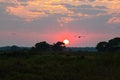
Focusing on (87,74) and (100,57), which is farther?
(100,57)

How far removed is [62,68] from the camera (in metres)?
29.9

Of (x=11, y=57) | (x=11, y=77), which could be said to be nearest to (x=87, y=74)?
(x=11, y=77)

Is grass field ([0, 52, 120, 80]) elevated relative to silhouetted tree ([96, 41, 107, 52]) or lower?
lower

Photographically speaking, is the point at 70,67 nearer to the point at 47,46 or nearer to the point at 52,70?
the point at 52,70

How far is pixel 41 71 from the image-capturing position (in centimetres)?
2897

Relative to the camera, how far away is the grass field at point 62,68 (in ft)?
88.8

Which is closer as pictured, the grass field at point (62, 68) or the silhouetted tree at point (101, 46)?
the grass field at point (62, 68)

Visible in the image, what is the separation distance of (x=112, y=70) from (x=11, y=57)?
11798mm

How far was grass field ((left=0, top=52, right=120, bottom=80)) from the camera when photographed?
27078 mm

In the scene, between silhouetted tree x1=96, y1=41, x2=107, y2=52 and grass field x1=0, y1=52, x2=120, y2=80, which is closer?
grass field x1=0, y1=52, x2=120, y2=80

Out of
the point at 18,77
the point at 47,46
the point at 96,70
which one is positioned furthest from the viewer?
the point at 47,46

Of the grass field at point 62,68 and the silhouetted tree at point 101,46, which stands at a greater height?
the silhouetted tree at point 101,46

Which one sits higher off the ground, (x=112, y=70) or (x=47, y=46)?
(x=47, y=46)

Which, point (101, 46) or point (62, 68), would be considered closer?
point (62, 68)
